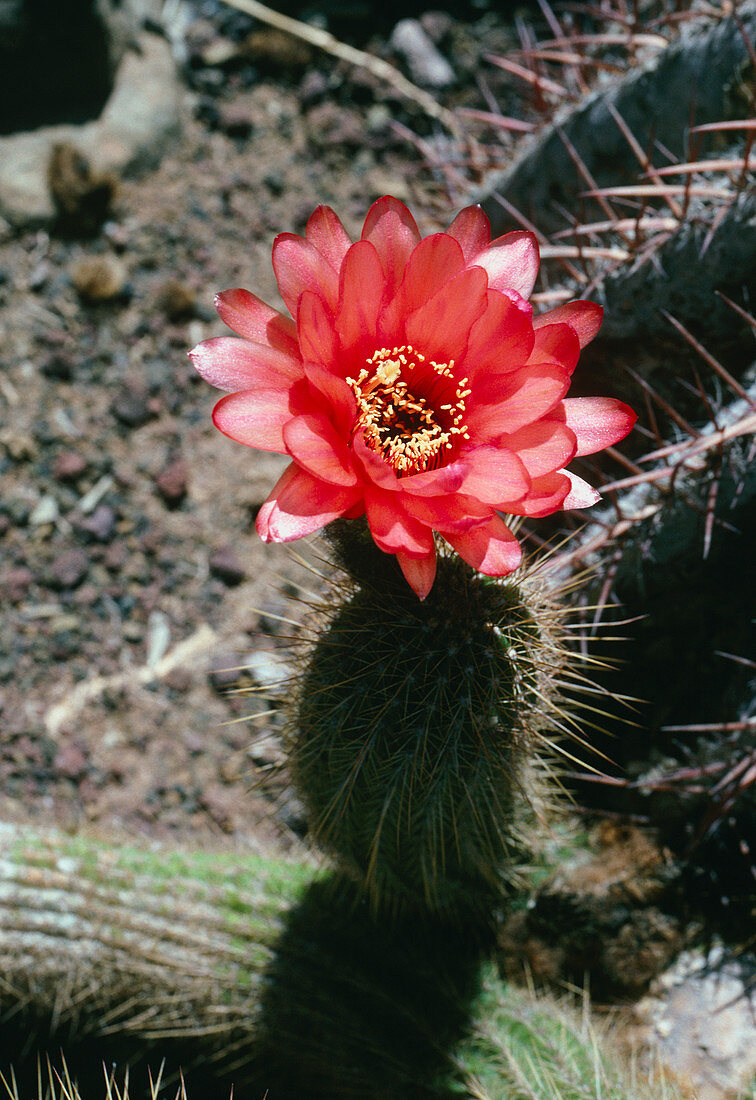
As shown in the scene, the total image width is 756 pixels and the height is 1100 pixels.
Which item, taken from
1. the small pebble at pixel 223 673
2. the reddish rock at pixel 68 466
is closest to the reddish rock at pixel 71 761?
the small pebble at pixel 223 673

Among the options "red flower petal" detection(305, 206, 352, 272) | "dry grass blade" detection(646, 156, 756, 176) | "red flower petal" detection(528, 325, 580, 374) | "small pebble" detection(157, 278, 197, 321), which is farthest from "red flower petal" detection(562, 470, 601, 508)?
"small pebble" detection(157, 278, 197, 321)

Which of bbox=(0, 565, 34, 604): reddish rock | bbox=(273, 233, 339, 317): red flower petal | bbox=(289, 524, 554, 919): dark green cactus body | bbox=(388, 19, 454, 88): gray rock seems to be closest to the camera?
bbox=(273, 233, 339, 317): red flower petal

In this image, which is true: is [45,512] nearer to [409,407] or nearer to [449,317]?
[409,407]

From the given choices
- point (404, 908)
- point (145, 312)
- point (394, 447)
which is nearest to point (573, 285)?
point (394, 447)

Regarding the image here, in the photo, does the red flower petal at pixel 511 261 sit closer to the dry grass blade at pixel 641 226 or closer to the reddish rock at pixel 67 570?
the dry grass blade at pixel 641 226

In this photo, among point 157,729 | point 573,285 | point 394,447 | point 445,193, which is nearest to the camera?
point 394,447

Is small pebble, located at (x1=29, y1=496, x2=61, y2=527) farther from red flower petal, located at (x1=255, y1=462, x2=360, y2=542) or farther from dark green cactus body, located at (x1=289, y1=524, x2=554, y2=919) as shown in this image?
red flower petal, located at (x1=255, y1=462, x2=360, y2=542)

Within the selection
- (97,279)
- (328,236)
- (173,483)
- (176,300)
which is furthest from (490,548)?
(97,279)

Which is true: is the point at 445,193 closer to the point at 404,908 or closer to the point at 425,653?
the point at 425,653
